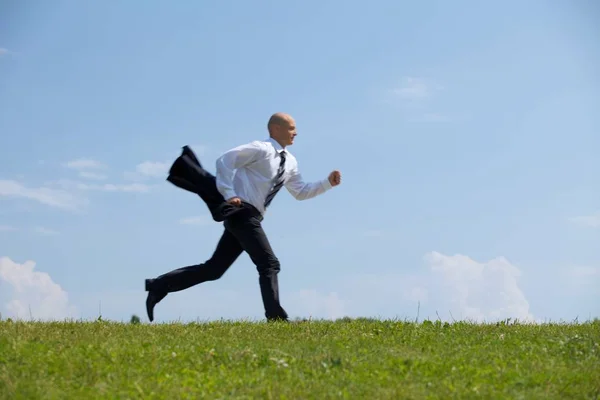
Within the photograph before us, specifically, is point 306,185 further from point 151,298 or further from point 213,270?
point 151,298

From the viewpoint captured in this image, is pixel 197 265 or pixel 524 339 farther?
pixel 197 265

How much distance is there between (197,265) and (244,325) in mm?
1555

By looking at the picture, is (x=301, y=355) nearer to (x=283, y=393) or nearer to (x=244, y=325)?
(x=283, y=393)

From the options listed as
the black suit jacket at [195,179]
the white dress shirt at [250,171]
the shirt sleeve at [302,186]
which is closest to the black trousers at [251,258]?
the white dress shirt at [250,171]

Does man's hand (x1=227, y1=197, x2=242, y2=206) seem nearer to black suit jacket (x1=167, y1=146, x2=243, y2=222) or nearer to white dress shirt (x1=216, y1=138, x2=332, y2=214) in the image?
white dress shirt (x1=216, y1=138, x2=332, y2=214)

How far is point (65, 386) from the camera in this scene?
8086 millimetres

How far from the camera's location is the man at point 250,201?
40.5 ft

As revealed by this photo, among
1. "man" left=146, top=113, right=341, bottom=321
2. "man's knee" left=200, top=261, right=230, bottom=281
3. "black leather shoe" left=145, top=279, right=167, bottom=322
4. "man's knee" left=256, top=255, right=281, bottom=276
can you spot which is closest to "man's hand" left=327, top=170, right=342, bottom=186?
"man" left=146, top=113, right=341, bottom=321

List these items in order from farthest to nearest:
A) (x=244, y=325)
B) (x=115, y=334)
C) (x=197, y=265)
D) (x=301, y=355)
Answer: (x=197, y=265) < (x=244, y=325) < (x=115, y=334) < (x=301, y=355)

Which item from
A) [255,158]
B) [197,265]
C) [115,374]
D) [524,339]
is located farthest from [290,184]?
[115,374]

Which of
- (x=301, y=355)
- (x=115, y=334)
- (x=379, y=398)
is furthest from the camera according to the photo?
(x=115, y=334)

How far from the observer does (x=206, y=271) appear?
1279 cm

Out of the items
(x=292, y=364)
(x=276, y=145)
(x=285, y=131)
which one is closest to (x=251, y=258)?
(x=276, y=145)

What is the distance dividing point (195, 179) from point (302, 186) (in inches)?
68.9
